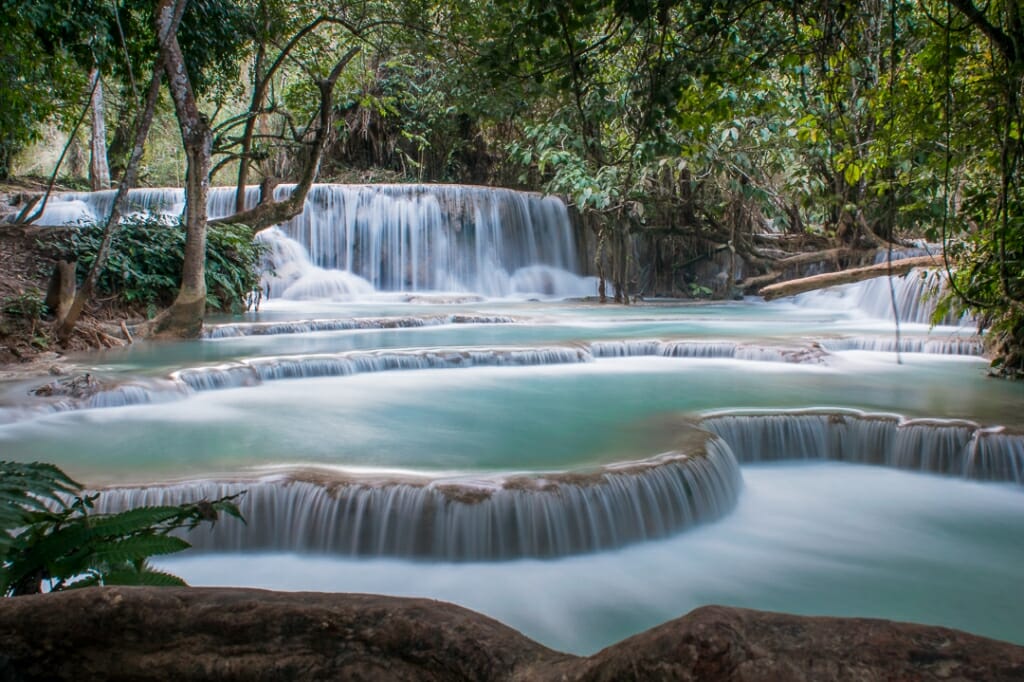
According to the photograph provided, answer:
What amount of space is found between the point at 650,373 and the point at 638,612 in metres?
4.72

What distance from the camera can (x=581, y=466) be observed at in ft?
15.3

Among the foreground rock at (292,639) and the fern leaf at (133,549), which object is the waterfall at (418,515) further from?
the foreground rock at (292,639)

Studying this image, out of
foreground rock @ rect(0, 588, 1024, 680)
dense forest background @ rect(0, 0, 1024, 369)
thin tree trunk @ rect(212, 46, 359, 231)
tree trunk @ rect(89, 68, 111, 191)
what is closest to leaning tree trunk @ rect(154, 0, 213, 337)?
dense forest background @ rect(0, 0, 1024, 369)

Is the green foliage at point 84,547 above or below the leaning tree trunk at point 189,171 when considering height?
below

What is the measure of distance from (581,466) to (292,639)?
3566 millimetres

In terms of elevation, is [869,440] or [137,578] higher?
[137,578]

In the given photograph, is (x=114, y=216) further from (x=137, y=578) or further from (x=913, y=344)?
(x=913, y=344)

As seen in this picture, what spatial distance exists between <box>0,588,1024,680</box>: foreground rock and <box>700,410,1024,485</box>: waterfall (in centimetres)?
463

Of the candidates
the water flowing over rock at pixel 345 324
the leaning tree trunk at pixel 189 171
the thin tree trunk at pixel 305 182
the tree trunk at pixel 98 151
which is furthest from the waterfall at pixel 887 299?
the tree trunk at pixel 98 151

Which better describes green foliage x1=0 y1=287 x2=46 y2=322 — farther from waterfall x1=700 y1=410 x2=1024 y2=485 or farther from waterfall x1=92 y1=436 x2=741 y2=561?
waterfall x1=700 y1=410 x2=1024 y2=485

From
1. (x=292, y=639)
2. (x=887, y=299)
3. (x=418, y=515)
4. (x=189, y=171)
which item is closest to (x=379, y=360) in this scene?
(x=189, y=171)

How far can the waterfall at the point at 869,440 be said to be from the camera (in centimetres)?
535

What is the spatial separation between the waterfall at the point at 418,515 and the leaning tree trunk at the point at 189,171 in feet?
18.7

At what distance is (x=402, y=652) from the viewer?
3.88 ft
